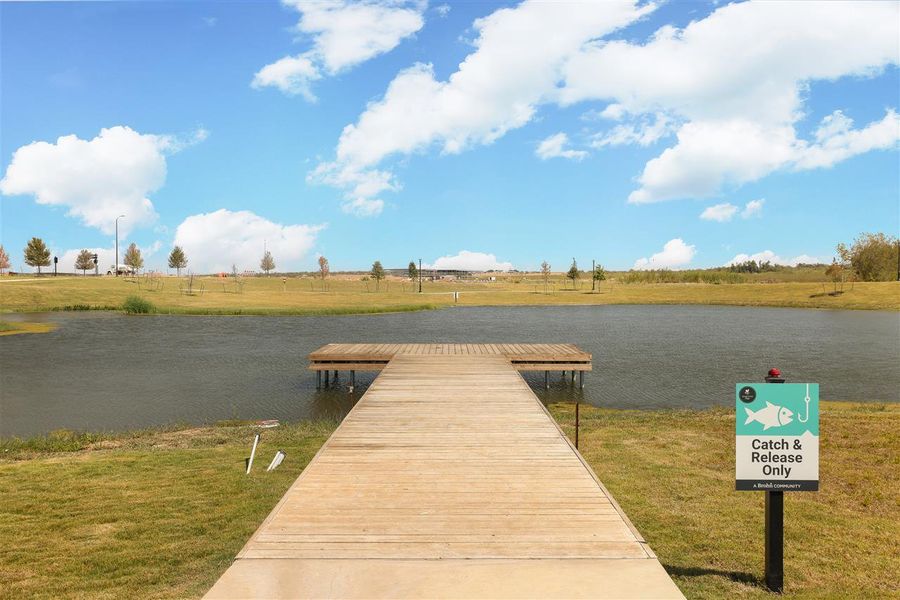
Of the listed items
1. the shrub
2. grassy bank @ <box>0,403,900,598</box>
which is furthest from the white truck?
grassy bank @ <box>0,403,900,598</box>

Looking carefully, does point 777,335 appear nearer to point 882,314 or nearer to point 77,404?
point 882,314

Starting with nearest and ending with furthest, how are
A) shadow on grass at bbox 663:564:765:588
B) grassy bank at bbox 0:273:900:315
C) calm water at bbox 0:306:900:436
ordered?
shadow on grass at bbox 663:564:765:588
calm water at bbox 0:306:900:436
grassy bank at bbox 0:273:900:315

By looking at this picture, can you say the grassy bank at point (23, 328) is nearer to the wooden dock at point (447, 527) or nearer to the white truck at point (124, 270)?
the wooden dock at point (447, 527)

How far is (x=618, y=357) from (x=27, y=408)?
23690mm

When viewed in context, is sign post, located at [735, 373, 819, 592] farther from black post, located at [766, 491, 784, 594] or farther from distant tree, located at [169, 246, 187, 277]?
distant tree, located at [169, 246, 187, 277]

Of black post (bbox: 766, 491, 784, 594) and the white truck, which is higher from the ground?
the white truck

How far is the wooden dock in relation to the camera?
447cm

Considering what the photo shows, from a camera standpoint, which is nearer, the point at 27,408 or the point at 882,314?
the point at 27,408

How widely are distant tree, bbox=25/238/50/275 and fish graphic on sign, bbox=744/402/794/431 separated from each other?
118m

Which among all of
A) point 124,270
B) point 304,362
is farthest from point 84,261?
point 304,362

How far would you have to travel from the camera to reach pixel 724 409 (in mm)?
15836

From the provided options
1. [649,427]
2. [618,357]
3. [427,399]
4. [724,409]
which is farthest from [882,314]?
[427,399]

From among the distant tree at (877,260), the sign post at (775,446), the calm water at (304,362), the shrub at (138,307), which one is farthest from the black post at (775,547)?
the distant tree at (877,260)

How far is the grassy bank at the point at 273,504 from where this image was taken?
6199 millimetres
